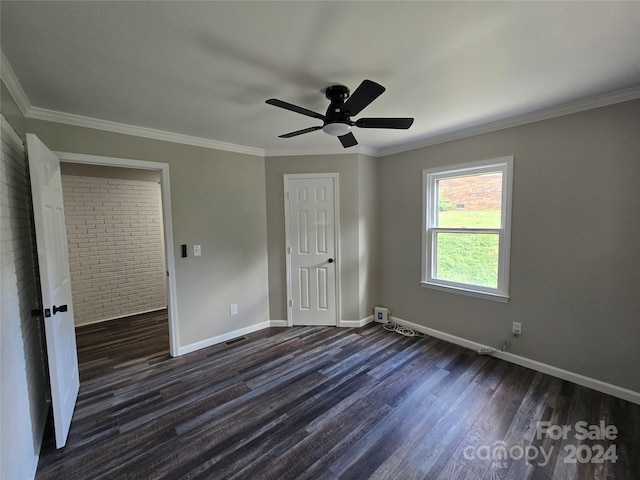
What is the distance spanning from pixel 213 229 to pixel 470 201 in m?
2.90

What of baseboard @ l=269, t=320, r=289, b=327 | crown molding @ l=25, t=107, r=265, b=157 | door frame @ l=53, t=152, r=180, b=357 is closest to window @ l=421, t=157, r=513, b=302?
baseboard @ l=269, t=320, r=289, b=327

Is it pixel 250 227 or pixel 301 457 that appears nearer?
pixel 301 457

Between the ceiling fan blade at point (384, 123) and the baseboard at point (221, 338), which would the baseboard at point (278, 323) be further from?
the ceiling fan blade at point (384, 123)

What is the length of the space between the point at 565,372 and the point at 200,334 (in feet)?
11.8

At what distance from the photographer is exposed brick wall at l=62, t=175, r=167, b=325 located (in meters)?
3.86

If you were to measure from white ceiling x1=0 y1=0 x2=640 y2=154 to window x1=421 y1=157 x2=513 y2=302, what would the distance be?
691 millimetres

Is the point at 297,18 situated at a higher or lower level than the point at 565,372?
higher

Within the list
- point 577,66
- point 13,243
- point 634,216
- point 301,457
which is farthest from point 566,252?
point 13,243

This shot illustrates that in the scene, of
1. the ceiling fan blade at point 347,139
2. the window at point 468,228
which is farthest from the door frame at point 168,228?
the window at point 468,228

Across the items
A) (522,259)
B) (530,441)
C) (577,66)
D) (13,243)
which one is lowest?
(530,441)

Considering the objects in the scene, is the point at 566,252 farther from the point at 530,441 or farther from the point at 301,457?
the point at 301,457

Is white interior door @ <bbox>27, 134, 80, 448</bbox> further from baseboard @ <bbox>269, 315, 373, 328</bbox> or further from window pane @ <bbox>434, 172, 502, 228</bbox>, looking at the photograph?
window pane @ <bbox>434, 172, 502, 228</bbox>

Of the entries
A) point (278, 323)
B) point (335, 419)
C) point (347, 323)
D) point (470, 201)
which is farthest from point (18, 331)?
point (470, 201)

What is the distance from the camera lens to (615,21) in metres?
1.30
